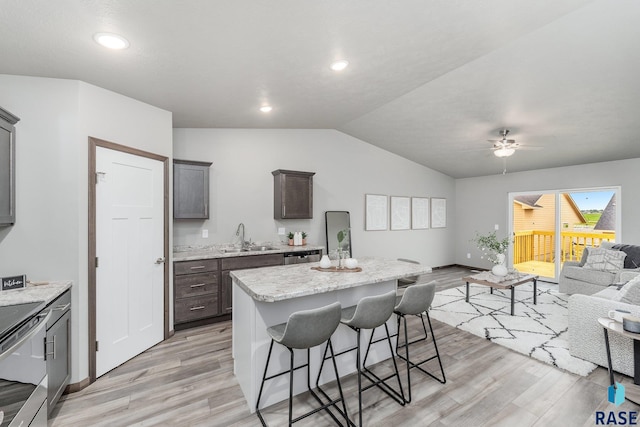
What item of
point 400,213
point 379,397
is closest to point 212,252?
point 379,397

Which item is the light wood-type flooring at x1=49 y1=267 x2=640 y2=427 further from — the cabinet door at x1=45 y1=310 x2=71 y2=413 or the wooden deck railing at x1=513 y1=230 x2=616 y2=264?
the wooden deck railing at x1=513 y1=230 x2=616 y2=264

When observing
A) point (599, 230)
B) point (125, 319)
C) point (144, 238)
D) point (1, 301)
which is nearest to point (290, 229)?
point (144, 238)

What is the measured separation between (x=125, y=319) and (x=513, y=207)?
742cm

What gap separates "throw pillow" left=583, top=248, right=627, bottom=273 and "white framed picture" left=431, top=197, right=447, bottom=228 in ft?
9.56

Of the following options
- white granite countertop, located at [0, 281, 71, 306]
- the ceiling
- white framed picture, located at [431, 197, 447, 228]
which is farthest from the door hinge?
white framed picture, located at [431, 197, 447, 228]

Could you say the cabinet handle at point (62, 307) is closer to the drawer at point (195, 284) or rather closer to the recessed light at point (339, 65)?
the drawer at point (195, 284)

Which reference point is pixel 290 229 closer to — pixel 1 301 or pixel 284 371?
pixel 284 371

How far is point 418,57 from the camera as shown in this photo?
267 centimetres

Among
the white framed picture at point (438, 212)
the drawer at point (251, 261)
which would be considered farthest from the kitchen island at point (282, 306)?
the white framed picture at point (438, 212)

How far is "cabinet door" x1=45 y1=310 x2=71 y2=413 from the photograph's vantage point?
6.21ft

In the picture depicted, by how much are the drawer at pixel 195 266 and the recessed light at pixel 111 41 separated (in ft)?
7.53

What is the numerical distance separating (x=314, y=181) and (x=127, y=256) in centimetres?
317

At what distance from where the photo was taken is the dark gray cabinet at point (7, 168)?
79.9 inches

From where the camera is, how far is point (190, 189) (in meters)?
3.83
